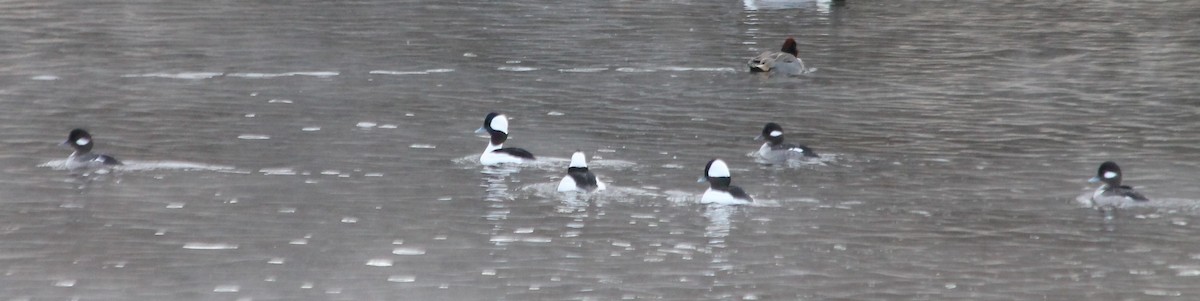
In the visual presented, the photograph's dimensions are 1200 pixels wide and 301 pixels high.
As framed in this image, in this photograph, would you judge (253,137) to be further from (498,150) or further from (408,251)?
(408,251)

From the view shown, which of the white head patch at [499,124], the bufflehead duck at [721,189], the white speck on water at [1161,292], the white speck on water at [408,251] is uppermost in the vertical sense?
the white head patch at [499,124]

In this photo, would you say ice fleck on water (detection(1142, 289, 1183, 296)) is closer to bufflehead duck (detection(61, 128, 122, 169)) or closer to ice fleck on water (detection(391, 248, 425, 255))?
ice fleck on water (detection(391, 248, 425, 255))

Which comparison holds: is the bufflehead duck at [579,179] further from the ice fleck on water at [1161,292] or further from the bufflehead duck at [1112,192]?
the ice fleck on water at [1161,292]

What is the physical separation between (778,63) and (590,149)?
6.74 meters

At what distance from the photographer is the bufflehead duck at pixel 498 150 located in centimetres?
1897

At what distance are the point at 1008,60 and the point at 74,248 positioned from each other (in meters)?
16.2

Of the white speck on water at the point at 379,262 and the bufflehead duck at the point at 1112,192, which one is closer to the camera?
the white speck on water at the point at 379,262

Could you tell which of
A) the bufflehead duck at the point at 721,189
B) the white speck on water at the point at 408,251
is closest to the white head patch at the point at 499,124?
the bufflehead duck at the point at 721,189

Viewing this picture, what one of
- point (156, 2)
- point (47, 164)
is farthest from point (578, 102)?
point (156, 2)

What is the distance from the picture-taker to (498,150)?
1898 cm

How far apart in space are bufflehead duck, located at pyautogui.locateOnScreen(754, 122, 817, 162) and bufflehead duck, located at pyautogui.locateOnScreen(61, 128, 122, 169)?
650 centimetres

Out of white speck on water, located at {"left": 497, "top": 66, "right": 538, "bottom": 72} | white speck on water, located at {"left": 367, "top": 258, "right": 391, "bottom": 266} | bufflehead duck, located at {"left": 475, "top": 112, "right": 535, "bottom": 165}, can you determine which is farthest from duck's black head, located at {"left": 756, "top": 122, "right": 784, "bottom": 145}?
white speck on water, located at {"left": 497, "top": 66, "right": 538, "bottom": 72}

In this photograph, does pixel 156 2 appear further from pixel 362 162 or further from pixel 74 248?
pixel 74 248

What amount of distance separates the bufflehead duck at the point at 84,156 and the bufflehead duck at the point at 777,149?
650 cm
